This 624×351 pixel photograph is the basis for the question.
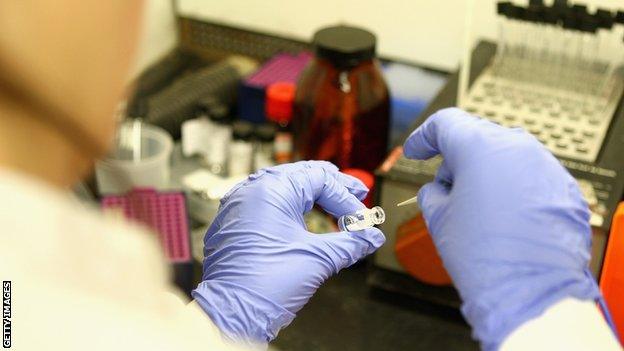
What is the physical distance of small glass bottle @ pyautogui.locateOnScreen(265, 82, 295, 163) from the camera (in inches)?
62.7

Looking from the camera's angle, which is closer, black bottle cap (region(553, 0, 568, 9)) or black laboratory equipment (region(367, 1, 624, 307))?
black laboratory equipment (region(367, 1, 624, 307))

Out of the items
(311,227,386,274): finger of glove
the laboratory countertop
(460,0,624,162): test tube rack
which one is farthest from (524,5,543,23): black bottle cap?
(311,227,386,274): finger of glove

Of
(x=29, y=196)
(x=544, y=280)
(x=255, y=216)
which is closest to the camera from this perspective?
(x=29, y=196)

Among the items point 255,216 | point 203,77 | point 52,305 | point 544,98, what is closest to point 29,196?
point 52,305

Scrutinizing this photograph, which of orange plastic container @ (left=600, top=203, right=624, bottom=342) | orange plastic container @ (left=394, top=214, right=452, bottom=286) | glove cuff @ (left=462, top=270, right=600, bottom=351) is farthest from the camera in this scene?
orange plastic container @ (left=394, top=214, right=452, bottom=286)

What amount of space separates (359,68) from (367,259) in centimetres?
34

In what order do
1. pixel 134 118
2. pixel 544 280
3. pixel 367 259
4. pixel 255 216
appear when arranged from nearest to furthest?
pixel 544 280
pixel 255 216
pixel 367 259
pixel 134 118

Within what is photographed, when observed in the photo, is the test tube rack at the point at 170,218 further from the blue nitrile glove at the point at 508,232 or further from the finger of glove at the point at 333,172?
the blue nitrile glove at the point at 508,232

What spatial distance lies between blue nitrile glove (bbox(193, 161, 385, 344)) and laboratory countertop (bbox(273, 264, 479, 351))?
405 mm

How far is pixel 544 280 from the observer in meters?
0.78

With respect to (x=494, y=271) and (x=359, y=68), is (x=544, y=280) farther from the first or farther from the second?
(x=359, y=68)

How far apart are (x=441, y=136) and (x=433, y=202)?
0.08 meters

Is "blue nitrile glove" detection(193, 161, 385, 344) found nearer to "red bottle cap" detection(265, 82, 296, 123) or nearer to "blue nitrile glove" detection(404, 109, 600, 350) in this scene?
"blue nitrile glove" detection(404, 109, 600, 350)

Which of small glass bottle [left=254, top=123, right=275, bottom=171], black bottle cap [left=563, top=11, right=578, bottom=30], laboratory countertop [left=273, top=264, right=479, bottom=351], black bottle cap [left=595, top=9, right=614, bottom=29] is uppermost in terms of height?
black bottle cap [left=595, top=9, right=614, bottom=29]
